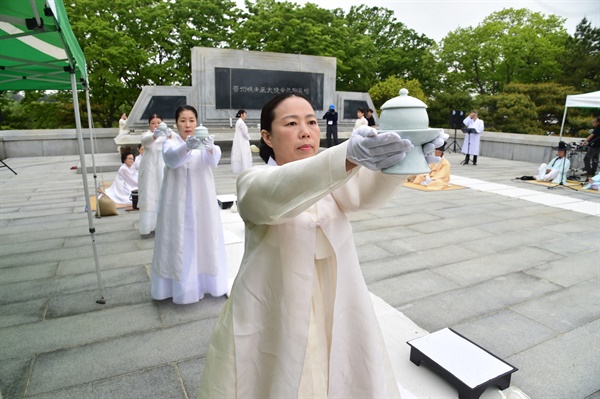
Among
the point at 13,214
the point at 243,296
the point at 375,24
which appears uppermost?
the point at 375,24

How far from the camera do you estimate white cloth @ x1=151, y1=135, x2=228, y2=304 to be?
3471 mm

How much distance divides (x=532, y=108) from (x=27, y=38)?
21.7 metres

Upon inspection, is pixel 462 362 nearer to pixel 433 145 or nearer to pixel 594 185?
pixel 433 145

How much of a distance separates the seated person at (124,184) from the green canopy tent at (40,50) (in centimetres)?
230

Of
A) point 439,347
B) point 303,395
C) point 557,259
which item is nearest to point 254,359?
point 303,395

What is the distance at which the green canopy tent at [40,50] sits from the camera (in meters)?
2.57

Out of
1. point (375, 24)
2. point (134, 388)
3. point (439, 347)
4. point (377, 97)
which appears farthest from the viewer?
point (375, 24)

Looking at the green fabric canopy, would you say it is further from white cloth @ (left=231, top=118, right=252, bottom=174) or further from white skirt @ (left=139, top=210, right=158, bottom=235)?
white cloth @ (left=231, top=118, right=252, bottom=174)

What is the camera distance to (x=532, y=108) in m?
19.8

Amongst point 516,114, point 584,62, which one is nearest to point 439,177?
point 516,114

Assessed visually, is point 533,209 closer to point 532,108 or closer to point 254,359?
point 254,359

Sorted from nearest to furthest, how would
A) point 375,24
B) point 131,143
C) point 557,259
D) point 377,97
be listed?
1. point 557,259
2. point 131,143
3. point 377,97
4. point 375,24

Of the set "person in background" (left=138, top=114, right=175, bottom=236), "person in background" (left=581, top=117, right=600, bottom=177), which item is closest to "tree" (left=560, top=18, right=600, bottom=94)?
"person in background" (left=581, top=117, right=600, bottom=177)

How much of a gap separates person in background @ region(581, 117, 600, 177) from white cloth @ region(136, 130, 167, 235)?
35.5 ft
